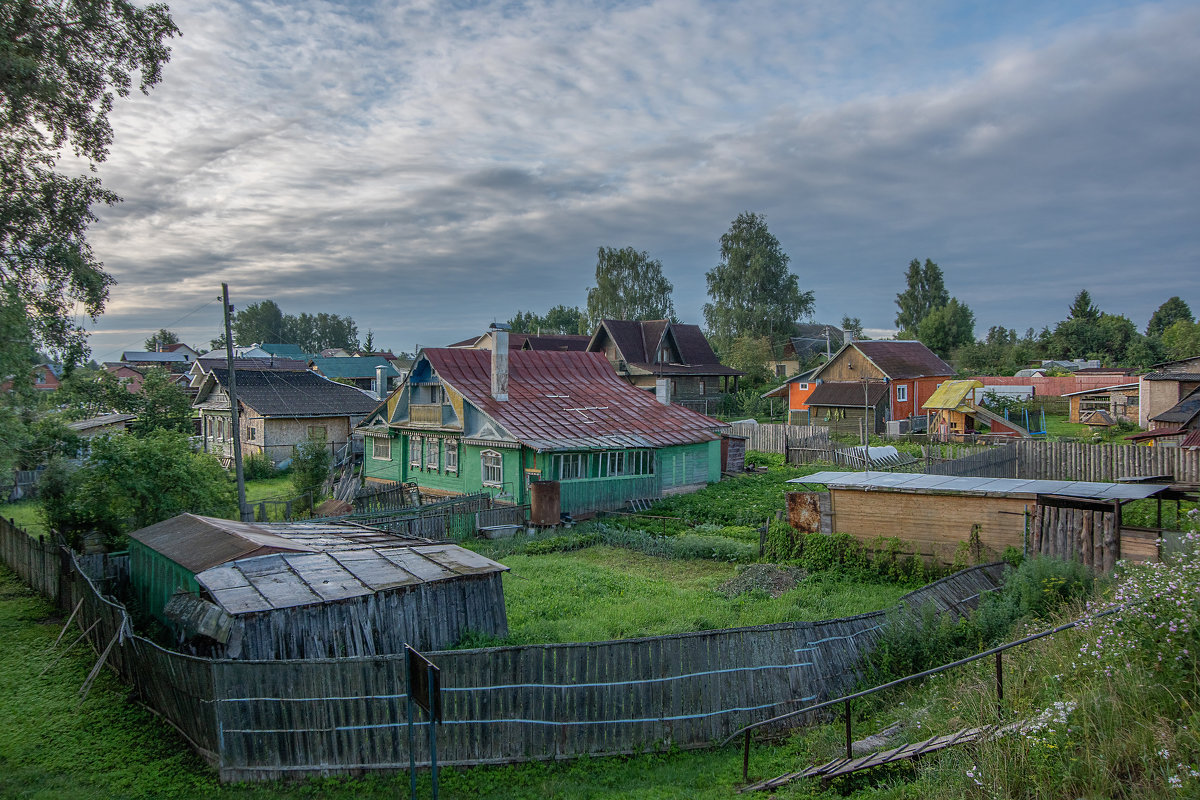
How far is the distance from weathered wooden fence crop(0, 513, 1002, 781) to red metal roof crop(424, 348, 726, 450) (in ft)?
A: 46.1

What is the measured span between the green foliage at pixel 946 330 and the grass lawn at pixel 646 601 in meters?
66.4

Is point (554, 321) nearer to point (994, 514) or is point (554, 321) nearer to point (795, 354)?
point (795, 354)

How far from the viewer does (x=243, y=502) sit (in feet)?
67.1

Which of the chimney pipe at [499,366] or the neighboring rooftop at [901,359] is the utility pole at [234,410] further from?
the neighboring rooftop at [901,359]

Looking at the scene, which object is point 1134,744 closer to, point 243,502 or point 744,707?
point 744,707

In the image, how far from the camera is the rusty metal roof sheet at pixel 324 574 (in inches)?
392

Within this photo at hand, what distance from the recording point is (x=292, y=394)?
1661 inches

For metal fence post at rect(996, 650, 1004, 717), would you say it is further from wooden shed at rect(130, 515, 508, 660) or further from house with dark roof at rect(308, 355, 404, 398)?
house with dark roof at rect(308, 355, 404, 398)

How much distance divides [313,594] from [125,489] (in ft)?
34.3

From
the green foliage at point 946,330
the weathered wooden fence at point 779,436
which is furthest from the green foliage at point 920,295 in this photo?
the weathered wooden fence at point 779,436

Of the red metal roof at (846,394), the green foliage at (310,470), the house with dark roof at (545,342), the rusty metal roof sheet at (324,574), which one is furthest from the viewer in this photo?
the house with dark roof at (545,342)

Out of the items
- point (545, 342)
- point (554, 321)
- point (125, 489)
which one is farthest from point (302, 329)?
point (125, 489)

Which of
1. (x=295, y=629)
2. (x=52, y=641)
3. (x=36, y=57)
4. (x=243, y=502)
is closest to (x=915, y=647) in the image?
(x=295, y=629)

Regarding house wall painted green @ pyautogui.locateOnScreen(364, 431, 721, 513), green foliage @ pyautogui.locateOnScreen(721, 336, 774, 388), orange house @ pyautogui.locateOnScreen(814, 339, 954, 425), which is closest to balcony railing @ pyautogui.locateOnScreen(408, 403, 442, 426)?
house wall painted green @ pyautogui.locateOnScreen(364, 431, 721, 513)
